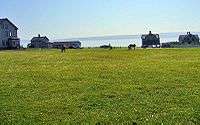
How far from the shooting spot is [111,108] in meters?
18.5

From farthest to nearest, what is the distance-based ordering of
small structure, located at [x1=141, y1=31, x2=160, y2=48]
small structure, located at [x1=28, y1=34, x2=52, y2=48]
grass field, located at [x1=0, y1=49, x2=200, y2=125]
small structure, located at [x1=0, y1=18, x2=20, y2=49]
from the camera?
small structure, located at [x1=141, y1=31, x2=160, y2=48]
small structure, located at [x1=28, y1=34, x2=52, y2=48]
small structure, located at [x1=0, y1=18, x2=20, y2=49]
grass field, located at [x1=0, y1=49, x2=200, y2=125]

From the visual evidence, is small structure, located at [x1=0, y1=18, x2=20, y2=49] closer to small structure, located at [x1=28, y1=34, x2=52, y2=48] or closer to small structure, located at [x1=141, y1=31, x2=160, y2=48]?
small structure, located at [x1=28, y1=34, x2=52, y2=48]

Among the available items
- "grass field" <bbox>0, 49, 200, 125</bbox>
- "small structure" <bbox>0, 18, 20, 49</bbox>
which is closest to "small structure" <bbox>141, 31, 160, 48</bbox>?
"small structure" <bbox>0, 18, 20, 49</bbox>

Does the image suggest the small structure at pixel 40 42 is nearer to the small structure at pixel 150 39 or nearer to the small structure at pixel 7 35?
the small structure at pixel 7 35

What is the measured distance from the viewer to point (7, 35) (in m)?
149

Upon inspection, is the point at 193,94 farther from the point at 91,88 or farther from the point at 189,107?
the point at 91,88

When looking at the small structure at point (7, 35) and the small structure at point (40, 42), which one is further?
the small structure at point (40, 42)

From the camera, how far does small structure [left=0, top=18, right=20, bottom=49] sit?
145 metres

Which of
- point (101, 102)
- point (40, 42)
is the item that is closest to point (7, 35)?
point (40, 42)

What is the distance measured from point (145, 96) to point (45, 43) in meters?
153

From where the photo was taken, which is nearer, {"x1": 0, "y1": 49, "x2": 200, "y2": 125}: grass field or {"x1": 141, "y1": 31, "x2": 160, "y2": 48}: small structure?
{"x1": 0, "y1": 49, "x2": 200, "y2": 125}: grass field

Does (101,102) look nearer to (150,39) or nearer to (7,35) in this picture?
(7,35)

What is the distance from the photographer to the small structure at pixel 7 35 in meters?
145

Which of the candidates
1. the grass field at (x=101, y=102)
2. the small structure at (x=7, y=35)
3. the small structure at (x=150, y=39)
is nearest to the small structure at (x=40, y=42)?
the small structure at (x=7, y=35)
